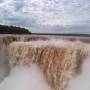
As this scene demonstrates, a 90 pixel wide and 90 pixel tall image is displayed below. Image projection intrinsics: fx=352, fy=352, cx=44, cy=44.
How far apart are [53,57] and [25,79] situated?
1.66 ft

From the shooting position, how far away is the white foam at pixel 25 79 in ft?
13.9

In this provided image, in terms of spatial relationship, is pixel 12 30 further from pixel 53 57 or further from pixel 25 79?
pixel 53 57

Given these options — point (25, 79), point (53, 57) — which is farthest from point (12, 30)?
point (53, 57)

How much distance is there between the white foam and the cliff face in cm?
7

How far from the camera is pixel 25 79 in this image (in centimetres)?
433

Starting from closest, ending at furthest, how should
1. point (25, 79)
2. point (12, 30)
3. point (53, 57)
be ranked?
point (53, 57) → point (25, 79) → point (12, 30)

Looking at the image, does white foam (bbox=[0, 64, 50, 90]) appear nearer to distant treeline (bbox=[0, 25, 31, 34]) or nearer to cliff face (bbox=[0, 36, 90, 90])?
cliff face (bbox=[0, 36, 90, 90])

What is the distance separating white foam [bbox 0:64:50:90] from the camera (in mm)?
4234

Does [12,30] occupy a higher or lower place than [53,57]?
lower

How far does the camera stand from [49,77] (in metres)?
4.08

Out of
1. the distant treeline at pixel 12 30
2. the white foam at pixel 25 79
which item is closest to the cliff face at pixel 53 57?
the white foam at pixel 25 79

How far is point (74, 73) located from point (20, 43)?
3.08ft

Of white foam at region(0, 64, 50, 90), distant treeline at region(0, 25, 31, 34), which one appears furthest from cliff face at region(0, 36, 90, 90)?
distant treeline at region(0, 25, 31, 34)

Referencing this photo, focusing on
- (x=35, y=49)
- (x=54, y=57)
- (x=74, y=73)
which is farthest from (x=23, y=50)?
(x=74, y=73)
